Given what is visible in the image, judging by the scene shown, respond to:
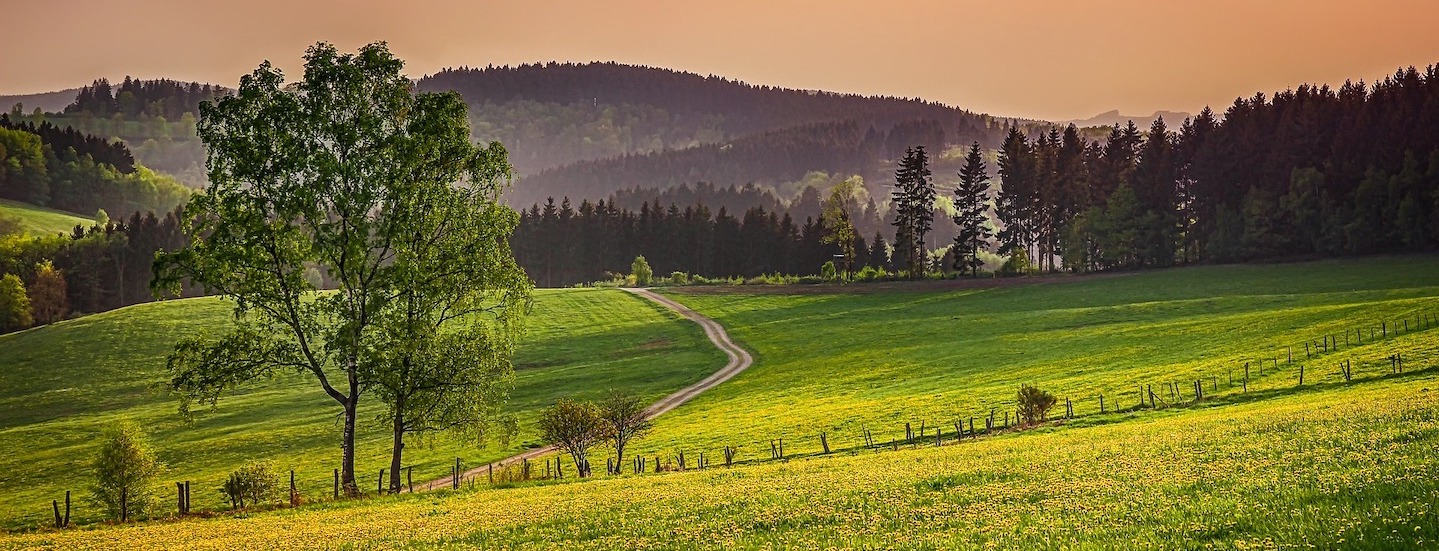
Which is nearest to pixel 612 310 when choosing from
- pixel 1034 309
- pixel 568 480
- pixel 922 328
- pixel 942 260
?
pixel 922 328

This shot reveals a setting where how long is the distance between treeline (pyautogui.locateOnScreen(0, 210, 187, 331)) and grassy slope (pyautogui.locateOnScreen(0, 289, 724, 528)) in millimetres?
25155

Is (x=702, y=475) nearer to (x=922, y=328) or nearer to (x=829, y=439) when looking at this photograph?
(x=829, y=439)

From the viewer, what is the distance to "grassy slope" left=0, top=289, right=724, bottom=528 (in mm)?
61781

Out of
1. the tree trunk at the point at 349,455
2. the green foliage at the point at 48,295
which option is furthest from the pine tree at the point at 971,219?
the green foliage at the point at 48,295

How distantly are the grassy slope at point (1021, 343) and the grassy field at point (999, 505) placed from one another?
859 inches

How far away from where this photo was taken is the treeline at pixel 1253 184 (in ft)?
394

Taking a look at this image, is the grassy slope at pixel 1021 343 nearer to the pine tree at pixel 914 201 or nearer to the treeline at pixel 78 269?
the pine tree at pixel 914 201

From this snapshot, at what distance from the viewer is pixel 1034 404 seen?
50594 mm

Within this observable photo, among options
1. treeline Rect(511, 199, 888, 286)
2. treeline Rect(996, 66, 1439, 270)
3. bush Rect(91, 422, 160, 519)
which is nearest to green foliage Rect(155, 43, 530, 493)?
bush Rect(91, 422, 160, 519)

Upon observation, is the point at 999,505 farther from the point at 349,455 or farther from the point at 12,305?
the point at 12,305

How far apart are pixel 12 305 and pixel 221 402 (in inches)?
2657

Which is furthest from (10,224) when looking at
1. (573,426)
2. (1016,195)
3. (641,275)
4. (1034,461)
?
(1034,461)

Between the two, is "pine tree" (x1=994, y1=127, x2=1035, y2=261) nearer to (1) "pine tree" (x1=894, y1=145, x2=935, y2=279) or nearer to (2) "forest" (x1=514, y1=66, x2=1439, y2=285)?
(2) "forest" (x1=514, y1=66, x2=1439, y2=285)

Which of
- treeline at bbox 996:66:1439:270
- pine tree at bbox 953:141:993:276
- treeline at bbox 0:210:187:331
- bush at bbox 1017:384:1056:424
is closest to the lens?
bush at bbox 1017:384:1056:424
